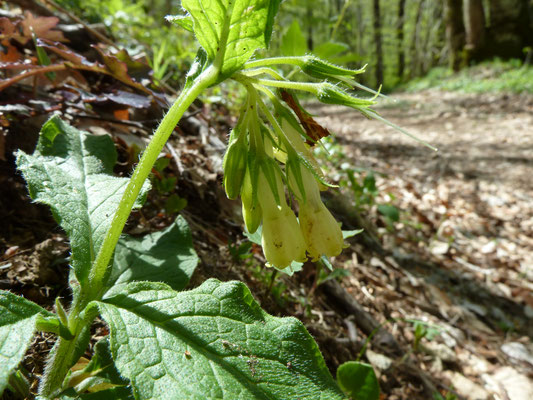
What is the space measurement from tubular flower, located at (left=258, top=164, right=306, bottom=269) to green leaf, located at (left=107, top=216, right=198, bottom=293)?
0.38 metres

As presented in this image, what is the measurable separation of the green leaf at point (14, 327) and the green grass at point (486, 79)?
13498mm

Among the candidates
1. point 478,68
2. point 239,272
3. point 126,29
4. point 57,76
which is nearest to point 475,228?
point 239,272

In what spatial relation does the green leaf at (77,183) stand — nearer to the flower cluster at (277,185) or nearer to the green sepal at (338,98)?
the flower cluster at (277,185)

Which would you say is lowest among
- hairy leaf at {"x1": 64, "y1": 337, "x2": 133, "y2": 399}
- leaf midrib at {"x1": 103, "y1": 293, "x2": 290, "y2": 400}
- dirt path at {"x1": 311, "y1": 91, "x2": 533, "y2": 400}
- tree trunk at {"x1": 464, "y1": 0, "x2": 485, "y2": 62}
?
dirt path at {"x1": 311, "y1": 91, "x2": 533, "y2": 400}

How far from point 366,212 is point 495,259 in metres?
1.60

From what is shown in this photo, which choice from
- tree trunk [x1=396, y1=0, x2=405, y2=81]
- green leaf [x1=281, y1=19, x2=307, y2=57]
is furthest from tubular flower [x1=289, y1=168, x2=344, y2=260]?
tree trunk [x1=396, y1=0, x2=405, y2=81]

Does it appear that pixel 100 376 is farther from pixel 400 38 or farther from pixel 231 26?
pixel 400 38

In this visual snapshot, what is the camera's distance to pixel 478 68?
16.1 metres

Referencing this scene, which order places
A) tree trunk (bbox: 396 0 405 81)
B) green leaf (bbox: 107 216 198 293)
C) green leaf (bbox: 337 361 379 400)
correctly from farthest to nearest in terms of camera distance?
tree trunk (bbox: 396 0 405 81), green leaf (bbox: 337 361 379 400), green leaf (bbox: 107 216 198 293)

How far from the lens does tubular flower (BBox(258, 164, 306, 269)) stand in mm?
1259

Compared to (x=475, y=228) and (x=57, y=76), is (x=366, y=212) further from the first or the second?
(x=57, y=76)

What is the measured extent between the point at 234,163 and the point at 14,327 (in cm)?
71

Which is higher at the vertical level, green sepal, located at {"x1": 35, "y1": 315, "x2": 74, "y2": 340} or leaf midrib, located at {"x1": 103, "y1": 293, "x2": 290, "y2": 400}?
green sepal, located at {"x1": 35, "y1": 315, "x2": 74, "y2": 340}

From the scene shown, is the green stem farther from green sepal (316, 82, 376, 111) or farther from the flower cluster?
green sepal (316, 82, 376, 111)
